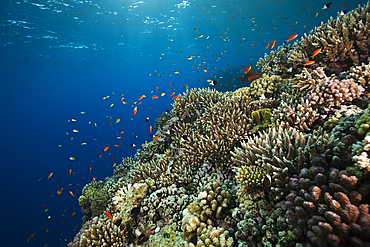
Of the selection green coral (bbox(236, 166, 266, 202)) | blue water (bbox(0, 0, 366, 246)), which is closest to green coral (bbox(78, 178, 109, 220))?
blue water (bbox(0, 0, 366, 246))

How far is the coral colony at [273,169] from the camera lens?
1988 millimetres

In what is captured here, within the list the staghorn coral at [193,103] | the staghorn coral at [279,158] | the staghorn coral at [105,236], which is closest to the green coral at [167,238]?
the staghorn coral at [105,236]

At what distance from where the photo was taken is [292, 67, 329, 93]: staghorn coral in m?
4.77

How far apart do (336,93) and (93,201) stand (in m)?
9.56

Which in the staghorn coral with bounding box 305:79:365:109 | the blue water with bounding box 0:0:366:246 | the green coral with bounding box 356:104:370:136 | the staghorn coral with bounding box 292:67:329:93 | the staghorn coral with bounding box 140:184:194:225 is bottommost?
the staghorn coral with bounding box 140:184:194:225

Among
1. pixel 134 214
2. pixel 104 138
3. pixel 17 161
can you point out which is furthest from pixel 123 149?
pixel 134 214

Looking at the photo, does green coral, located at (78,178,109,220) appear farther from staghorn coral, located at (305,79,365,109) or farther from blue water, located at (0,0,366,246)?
staghorn coral, located at (305,79,365,109)

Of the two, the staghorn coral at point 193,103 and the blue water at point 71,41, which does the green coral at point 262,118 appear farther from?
the blue water at point 71,41

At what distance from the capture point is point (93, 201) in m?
6.56

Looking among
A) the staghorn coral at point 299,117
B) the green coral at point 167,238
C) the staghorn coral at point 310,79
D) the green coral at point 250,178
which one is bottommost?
the green coral at point 167,238

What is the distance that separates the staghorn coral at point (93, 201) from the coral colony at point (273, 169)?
5 cm

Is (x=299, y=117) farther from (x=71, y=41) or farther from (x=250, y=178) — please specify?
(x=71, y=41)

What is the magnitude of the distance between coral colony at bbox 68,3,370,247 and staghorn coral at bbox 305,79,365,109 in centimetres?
3

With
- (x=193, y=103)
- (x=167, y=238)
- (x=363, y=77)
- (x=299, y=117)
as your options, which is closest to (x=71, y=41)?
(x=193, y=103)
